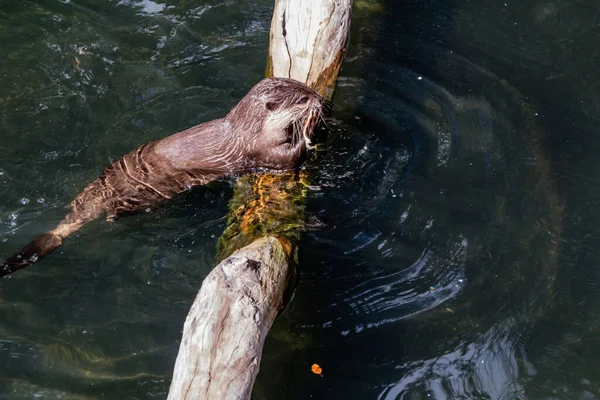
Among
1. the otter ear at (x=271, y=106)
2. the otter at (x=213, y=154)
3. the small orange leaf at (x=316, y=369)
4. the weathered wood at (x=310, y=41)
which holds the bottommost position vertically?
the small orange leaf at (x=316, y=369)

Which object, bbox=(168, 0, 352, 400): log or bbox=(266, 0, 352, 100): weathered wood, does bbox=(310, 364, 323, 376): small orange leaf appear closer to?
bbox=(168, 0, 352, 400): log

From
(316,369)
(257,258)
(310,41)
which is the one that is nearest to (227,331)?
(257,258)

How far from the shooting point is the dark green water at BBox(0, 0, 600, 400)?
3389mm

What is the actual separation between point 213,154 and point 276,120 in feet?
1.48

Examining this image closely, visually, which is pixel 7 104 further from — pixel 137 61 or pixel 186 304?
pixel 186 304

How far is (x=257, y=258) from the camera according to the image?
3.04 metres

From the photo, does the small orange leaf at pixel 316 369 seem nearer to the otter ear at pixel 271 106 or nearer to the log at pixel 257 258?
the log at pixel 257 258

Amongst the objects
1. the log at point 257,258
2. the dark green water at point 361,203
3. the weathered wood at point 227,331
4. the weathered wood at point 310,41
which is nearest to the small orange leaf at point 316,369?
the dark green water at point 361,203

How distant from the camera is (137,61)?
530 cm

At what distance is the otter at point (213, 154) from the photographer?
158 inches

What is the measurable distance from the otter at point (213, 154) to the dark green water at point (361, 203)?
0.16 metres

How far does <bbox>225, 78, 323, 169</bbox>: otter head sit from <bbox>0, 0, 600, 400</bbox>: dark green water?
0.33 m

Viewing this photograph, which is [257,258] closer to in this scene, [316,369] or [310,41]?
[316,369]

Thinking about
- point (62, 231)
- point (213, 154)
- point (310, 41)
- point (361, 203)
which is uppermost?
point (310, 41)
